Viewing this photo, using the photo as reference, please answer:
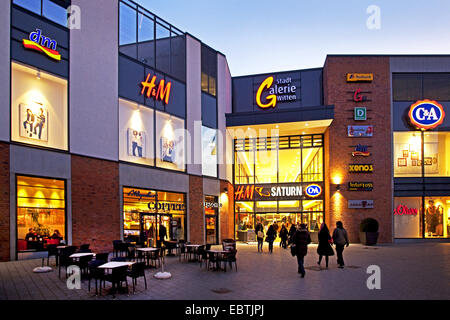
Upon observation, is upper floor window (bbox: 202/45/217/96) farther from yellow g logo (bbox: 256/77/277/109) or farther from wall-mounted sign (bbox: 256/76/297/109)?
wall-mounted sign (bbox: 256/76/297/109)

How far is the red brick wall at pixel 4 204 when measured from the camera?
1322 cm

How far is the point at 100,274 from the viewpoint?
8969mm

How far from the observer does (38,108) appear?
15242 millimetres

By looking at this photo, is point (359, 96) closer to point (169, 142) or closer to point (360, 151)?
point (360, 151)

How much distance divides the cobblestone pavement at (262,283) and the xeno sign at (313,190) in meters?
12.3

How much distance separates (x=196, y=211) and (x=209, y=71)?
9.30 meters

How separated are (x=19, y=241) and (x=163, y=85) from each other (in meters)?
11.0

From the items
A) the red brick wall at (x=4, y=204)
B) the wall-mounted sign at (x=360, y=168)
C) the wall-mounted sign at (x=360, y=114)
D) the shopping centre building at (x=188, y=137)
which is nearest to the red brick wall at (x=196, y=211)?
the shopping centre building at (x=188, y=137)

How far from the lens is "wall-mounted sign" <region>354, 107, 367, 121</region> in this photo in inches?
1013

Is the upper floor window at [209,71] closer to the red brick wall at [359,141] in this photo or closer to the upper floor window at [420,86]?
the red brick wall at [359,141]

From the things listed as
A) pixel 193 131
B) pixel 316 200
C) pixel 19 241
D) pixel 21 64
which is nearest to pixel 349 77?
pixel 316 200

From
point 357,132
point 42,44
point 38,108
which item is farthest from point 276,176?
point 42,44

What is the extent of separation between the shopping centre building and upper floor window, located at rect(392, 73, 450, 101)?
0.25ft

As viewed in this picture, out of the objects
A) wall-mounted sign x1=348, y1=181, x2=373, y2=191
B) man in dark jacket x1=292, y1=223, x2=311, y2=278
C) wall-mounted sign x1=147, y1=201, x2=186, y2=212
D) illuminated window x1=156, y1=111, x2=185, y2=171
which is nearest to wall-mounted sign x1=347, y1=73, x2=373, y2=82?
wall-mounted sign x1=348, y1=181, x2=373, y2=191
